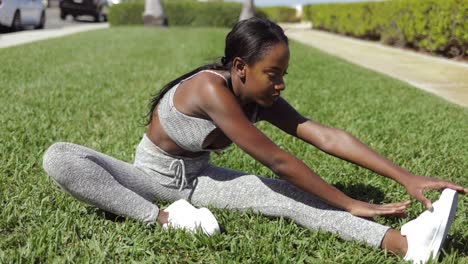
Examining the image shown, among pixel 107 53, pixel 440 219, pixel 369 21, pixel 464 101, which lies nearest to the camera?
pixel 440 219

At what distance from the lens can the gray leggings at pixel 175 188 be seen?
2.55 m

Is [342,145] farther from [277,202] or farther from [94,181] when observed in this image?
[94,181]

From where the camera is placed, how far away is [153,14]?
73.1 ft

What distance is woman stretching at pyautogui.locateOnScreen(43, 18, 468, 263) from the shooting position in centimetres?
240

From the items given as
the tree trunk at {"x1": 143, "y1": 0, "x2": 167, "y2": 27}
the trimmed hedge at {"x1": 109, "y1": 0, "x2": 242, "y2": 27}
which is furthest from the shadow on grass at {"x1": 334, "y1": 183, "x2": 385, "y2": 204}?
the trimmed hedge at {"x1": 109, "y1": 0, "x2": 242, "y2": 27}

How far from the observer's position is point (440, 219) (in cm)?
221

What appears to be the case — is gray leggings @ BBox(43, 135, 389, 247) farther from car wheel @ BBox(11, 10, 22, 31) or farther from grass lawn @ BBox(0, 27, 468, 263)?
car wheel @ BBox(11, 10, 22, 31)

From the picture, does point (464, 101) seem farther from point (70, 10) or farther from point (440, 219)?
point (70, 10)

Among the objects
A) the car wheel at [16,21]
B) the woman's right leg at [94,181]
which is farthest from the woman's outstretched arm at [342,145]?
the car wheel at [16,21]

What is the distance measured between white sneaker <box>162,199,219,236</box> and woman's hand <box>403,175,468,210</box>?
2.99 feet

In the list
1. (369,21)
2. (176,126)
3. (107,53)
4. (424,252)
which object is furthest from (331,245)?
(369,21)

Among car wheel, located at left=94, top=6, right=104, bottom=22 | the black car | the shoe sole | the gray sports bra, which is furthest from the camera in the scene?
car wheel, located at left=94, top=6, right=104, bottom=22

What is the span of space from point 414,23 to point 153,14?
1202 cm

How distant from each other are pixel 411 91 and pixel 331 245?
5.17m
